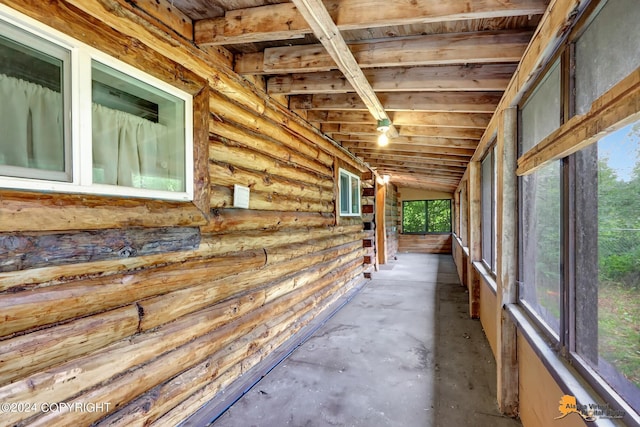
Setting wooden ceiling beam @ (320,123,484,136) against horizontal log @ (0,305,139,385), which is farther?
wooden ceiling beam @ (320,123,484,136)

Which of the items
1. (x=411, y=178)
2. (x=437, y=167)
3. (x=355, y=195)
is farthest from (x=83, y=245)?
(x=411, y=178)

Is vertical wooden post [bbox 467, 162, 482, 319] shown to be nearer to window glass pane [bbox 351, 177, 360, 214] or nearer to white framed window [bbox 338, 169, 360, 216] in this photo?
white framed window [bbox 338, 169, 360, 216]

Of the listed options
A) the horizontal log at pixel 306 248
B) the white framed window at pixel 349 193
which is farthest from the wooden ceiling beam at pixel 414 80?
the white framed window at pixel 349 193

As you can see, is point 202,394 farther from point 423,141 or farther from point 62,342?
point 423,141

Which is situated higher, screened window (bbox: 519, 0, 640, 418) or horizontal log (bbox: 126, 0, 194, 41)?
horizontal log (bbox: 126, 0, 194, 41)

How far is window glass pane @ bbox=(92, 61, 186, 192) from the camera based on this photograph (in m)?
1.72

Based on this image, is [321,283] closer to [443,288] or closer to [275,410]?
[275,410]

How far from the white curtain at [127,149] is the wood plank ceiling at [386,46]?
2.56ft

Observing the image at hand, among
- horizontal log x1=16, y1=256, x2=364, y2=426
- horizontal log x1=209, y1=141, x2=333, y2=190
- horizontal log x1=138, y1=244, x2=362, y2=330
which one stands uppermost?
horizontal log x1=209, y1=141, x2=333, y2=190

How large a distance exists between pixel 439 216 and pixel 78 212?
1276 cm

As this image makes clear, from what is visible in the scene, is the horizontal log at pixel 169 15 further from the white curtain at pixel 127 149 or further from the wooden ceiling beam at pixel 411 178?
the wooden ceiling beam at pixel 411 178

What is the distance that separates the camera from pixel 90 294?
61.2 inches

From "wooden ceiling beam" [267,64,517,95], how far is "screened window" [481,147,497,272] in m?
1.33

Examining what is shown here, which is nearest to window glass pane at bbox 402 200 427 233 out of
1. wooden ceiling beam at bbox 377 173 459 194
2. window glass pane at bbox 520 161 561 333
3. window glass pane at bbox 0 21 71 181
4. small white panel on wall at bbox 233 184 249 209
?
wooden ceiling beam at bbox 377 173 459 194
